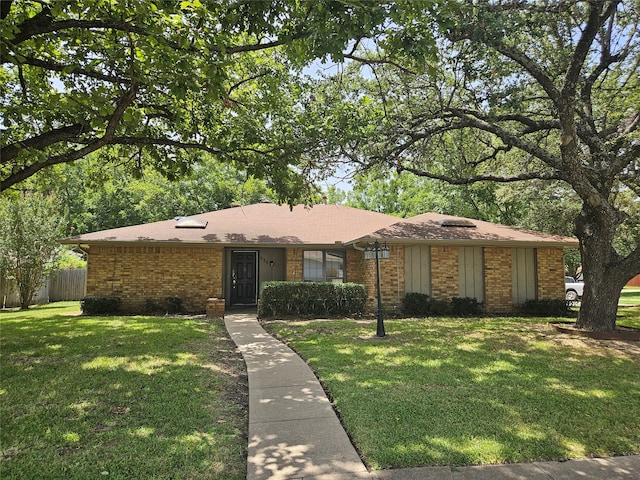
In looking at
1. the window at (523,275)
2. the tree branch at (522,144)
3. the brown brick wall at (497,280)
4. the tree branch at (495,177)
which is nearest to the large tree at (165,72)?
the tree branch at (495,177)

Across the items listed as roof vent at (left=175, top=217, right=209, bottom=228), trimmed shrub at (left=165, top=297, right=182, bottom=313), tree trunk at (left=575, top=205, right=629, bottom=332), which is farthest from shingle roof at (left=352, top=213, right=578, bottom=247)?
trimmed shrub at (left=165, top=297, right=182, bottom=313)

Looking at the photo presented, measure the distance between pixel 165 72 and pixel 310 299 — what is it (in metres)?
8.06

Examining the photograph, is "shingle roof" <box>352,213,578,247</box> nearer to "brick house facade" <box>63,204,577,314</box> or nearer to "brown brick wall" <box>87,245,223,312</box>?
"brick house facade" <box>63,204,577,314</box>

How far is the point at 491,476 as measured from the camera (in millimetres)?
3104

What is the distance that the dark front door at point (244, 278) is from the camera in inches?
622

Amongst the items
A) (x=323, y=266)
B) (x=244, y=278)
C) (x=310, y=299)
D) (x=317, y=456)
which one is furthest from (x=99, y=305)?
(x=317, y=456)

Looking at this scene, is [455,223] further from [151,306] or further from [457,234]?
Result: [151,306]

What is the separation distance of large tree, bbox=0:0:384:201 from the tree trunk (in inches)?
269

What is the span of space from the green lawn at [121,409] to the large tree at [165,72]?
334 cm

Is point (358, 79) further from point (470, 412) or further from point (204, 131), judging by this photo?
point (470, 412)

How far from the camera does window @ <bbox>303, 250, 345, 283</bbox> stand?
1503 centimetres

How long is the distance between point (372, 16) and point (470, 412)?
438 cm

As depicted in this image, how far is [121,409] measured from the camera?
452 cm

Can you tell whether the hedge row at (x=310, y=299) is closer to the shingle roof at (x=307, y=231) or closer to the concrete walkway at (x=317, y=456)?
the shingle roof at (x=307, y=231)
